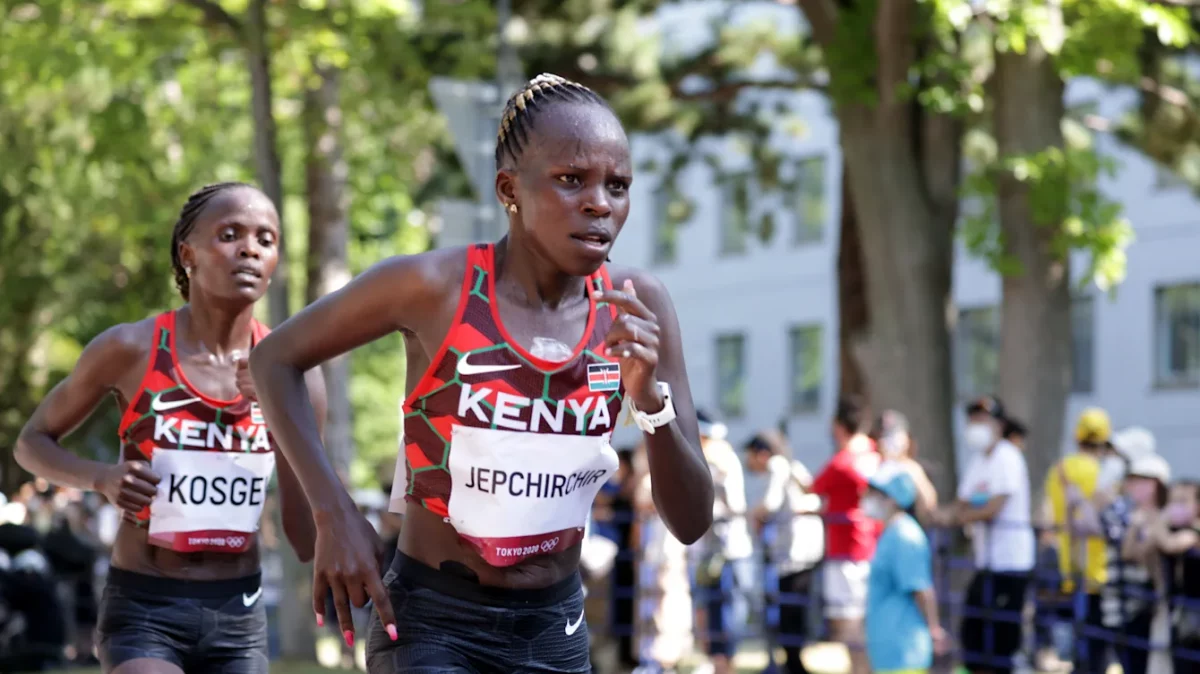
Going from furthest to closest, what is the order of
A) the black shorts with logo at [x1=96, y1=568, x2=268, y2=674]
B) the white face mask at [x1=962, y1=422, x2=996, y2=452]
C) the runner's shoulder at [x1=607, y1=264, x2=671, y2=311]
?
1. the white face mask at [x1=962, y1=422, x2=996, y2=452]
2. the black shorts with logo at [x1=96, y1=568, x2=268, y2=674]
3. the runner's shoulder at [x1=607, y1=264, x2=671, y2=311]

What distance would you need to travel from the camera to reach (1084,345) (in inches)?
1158

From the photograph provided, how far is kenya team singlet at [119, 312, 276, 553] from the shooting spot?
16.9 feet

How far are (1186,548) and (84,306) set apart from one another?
19185mm

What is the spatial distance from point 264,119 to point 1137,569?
26.8 feet

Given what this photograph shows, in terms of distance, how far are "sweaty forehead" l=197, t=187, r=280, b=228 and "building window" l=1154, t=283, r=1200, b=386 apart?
23926 mm

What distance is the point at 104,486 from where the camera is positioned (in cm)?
511

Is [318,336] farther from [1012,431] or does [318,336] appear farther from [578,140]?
[1012,431]

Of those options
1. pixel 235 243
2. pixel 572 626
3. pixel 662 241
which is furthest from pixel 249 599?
pixel 662 241

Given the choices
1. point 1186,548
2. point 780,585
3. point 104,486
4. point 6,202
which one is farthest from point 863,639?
point 6,202

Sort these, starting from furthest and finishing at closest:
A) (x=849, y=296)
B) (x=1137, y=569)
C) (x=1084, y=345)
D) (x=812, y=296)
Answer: (x=812, y=296) → (x=1084, y=345) → (x=849, y=296) → (x=1137, y=569)

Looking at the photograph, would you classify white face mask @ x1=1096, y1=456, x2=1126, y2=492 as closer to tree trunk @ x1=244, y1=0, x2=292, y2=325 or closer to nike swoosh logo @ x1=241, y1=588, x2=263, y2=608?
tree trunk @ x1=244, y1=0, x2=292, y2=325

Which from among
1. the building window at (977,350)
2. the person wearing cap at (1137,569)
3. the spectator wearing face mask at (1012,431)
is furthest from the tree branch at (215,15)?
the building window at (977,350)

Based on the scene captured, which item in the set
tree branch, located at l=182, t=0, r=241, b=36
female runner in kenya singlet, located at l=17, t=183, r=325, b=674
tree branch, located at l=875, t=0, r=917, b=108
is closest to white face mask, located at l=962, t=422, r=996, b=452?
tree branch, located at l=875, t=0, r=917, b=108

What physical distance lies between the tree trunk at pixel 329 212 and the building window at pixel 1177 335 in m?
15.1
